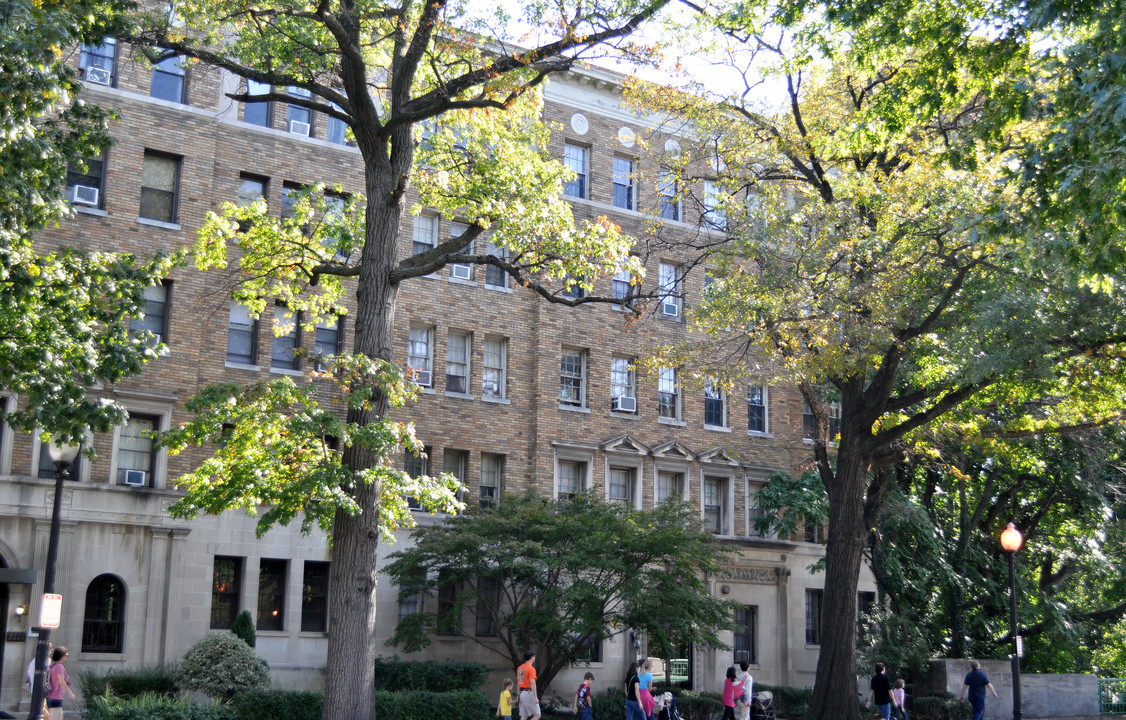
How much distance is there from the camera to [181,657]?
2578cm

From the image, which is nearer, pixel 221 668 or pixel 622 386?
pixel 221 668

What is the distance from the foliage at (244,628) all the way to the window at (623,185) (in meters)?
16.7

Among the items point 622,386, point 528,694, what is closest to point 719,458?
point 622,386

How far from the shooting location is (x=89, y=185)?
26.9m

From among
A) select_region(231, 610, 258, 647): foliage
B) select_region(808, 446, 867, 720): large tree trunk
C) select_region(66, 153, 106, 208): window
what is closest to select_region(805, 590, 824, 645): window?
select_region(808, 446, 867, 720): large tree trunk

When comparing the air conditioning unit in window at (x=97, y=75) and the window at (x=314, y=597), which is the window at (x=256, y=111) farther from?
the window at (x=314, y=597)

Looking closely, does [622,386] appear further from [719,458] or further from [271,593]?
[271,593]

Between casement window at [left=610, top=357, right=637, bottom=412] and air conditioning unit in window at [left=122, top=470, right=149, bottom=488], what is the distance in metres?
13.6

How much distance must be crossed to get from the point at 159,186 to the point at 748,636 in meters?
21.9

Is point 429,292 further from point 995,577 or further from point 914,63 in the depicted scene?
point 995,577

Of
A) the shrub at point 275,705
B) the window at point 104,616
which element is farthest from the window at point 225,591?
the shrub at point 275,705

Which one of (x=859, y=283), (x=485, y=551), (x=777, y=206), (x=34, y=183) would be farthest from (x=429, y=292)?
(x=34, y=183)

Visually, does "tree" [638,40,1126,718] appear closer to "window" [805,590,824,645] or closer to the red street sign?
"window" [805,590,824,645]

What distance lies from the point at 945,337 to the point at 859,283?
2.84 m
